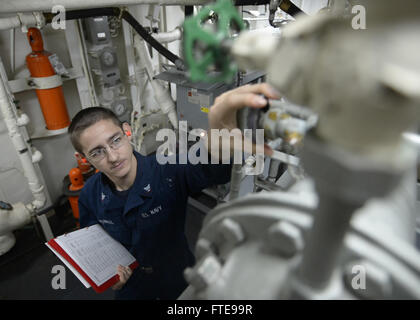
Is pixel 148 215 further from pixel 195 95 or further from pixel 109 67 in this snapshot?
pixel 109 67

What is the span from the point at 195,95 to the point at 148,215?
4.51 ft

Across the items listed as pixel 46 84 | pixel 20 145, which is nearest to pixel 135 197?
pixel 20 145

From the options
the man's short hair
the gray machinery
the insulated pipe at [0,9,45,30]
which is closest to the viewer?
the gray machinery

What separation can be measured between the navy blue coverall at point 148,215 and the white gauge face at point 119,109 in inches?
64.1

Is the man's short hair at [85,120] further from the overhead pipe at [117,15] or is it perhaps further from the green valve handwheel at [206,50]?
the green valve handwheel at [206,50]

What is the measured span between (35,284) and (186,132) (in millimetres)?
1795

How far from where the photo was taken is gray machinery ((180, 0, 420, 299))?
0.58 ft

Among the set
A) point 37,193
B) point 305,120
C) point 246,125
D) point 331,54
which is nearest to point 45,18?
point 37,193

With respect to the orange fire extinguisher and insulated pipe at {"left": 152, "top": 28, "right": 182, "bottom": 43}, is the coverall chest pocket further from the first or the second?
insulated pipe at {"left": 152, "top": 28, "right": 182, "bottom": 43}

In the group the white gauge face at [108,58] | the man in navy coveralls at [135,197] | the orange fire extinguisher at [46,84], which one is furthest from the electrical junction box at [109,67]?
the man in navy coveralls at [135,197]

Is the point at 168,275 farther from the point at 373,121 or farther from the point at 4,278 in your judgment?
the point at 4,278

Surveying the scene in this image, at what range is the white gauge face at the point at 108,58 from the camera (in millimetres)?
2403

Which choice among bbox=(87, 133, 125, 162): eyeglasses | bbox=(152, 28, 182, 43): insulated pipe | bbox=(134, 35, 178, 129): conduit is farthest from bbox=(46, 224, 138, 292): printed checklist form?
bbox=(152, 28, 182, 43): insulated pipe

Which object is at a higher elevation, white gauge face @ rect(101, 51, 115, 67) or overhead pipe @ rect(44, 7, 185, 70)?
overhead pipe @ rect(44, 7, 185, 70)
